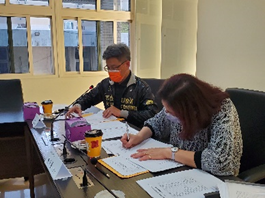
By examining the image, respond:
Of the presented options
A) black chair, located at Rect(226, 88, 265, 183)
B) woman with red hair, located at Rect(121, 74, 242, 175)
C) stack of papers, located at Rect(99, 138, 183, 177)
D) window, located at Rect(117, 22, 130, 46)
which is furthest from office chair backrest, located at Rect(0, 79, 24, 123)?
window, located at Rect(117, 22, 130, 46)

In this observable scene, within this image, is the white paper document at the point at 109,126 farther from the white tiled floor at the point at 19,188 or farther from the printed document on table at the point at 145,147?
the white tiled floor at the point at 19,188

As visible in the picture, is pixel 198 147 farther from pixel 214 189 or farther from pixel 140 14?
pixel 140 14

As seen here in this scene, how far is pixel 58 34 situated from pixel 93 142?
343 cm

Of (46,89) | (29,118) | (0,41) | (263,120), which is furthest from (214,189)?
(0,41)

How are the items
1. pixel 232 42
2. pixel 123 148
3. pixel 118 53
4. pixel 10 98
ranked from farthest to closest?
1. pixel 232 42
2. pixel 10 98
3. pixel 118 53
4. pixel 123 148

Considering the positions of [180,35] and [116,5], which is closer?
[180,35]

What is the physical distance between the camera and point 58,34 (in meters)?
4.12

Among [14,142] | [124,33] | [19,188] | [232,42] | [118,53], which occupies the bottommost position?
[19,188]

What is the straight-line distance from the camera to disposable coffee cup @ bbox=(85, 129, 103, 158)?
1063 millimetres

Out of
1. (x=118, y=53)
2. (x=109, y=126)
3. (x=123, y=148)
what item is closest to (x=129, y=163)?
(x=123, y=148)

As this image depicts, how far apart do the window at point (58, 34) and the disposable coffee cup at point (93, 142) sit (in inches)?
126

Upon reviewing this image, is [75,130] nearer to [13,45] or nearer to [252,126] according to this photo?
[252,126]

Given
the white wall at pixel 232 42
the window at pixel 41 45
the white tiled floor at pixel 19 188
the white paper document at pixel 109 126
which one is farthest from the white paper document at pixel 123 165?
the window at pixel 41 45

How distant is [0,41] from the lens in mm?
3934
